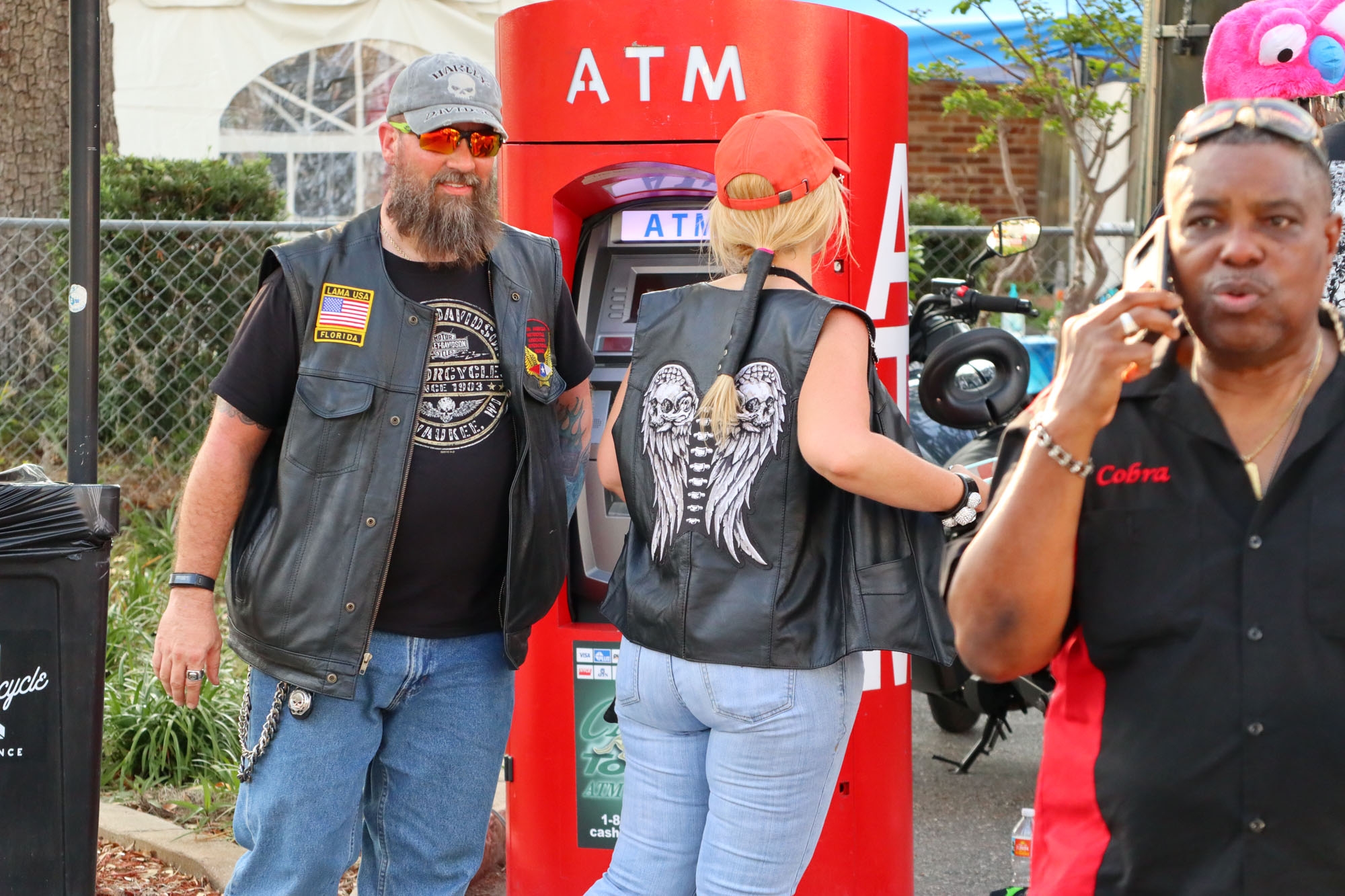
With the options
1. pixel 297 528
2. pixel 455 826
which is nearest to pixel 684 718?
Answer: pixel 455 826

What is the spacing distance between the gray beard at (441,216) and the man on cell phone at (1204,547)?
1.37 metres

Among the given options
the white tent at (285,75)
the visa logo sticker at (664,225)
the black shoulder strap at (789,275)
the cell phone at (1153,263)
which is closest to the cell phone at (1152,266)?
the cell phone at (1153,263)

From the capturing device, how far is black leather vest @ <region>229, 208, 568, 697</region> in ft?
8.43

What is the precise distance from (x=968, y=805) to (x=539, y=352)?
2.44 metres

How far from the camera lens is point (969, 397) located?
3814 millimetres

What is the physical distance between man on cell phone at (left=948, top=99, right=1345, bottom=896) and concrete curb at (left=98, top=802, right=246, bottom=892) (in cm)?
276

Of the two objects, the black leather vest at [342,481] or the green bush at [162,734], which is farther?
the green bush at [162,734]

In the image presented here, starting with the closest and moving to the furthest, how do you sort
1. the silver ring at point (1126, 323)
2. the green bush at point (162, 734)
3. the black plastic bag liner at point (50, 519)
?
the silver ring at point (1126, 323) < the black plastic bag liner at point (50, 519) < the green bush at point (162, 734)

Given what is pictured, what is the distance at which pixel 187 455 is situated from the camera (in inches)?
252

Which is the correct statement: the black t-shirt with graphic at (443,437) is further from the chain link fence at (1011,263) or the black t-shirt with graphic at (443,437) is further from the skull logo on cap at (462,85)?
the chain link fence at (1011,263)

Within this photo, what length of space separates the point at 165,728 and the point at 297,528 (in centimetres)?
213

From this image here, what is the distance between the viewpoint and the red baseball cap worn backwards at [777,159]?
2.46m

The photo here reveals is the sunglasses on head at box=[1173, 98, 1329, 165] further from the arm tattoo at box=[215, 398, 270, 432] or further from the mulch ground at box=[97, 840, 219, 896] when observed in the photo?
the mulch ground at box=[97, 840, 219, 896]

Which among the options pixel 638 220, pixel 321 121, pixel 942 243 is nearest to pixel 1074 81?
pixel 942 243
